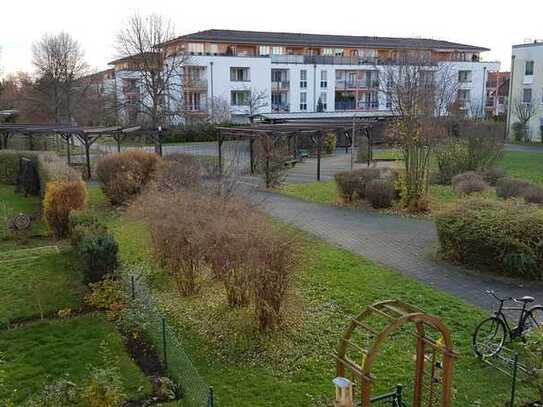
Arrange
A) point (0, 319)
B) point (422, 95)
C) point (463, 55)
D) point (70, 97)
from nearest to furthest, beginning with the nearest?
1. point (0, 319)
2. point (422, 95)
3. point (70, 97)
4. point (463, 55)

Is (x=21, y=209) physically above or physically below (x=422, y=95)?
below

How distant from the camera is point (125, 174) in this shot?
20.4 m

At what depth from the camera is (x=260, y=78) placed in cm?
5853

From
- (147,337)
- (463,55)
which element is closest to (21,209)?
(147,337)

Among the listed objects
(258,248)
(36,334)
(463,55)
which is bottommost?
(36,334)

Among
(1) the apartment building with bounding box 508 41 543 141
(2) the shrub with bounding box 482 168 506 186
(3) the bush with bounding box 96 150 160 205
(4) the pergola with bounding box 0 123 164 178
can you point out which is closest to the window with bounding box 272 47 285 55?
(1) the apartment building with bounding box 508 41 543 141

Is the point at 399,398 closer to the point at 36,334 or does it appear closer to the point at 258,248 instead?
the point at 258,248

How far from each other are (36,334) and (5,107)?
183 ft

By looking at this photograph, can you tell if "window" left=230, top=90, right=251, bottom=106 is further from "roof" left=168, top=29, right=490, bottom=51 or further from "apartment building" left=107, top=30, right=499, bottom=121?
"roof" left=168, top=29, right=490, bottom=51

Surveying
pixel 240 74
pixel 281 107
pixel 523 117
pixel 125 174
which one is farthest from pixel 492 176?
pixel 240 74

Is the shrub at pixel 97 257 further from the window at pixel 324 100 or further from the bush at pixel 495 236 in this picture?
the window at pixel 324 100

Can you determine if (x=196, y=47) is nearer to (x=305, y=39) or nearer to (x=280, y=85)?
(x=280, y=85)

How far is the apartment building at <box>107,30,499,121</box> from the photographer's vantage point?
184ft

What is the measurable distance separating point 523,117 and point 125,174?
39466 millimetres
